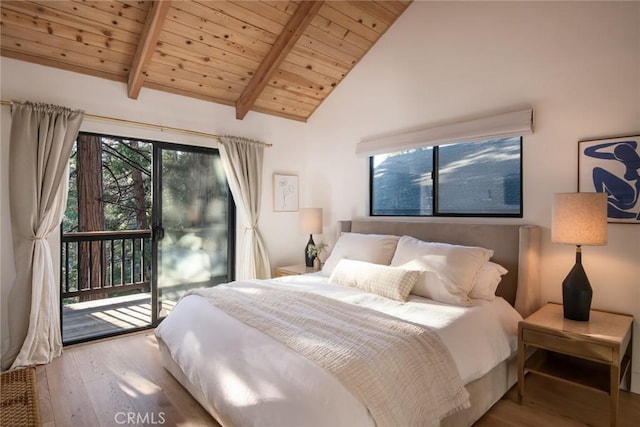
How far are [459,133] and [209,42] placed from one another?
2.51 meters

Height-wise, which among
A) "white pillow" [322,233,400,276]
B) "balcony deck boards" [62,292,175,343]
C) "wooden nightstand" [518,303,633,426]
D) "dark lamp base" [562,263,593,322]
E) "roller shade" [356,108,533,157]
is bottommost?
"balcony deck boards" [62,292,175,343]

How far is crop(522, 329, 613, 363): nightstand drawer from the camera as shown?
73.2 inches

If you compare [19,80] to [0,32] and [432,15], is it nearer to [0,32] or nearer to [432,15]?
[0,32]

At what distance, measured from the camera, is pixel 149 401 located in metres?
2.19

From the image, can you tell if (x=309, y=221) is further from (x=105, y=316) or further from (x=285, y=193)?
(x=105, y=316)

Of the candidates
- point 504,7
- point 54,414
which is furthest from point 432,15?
point 54,414

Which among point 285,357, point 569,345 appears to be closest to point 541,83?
point 569,345

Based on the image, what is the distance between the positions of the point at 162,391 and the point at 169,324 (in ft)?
1.43

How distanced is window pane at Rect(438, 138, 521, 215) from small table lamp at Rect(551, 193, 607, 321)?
709 millimetres

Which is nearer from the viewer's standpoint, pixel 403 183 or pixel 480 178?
pixel 480 178

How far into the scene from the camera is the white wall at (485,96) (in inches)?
92.8

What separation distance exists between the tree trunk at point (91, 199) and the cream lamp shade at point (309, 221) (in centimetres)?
268
